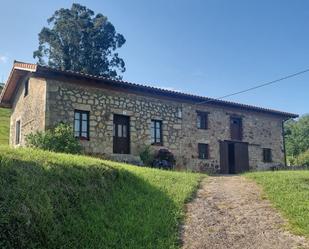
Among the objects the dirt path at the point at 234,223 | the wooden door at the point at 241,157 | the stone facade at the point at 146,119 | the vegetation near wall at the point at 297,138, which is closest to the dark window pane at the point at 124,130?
the stone facade at the point at 146,119

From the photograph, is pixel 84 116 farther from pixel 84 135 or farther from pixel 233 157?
pixel 233 157

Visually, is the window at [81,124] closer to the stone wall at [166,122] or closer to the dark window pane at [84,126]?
the dark window pane at [84,126]

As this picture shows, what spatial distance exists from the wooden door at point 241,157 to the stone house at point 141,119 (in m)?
0.06

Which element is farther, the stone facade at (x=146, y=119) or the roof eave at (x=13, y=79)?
the roof eave at (x=13, y=79)

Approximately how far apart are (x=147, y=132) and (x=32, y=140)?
6260mm

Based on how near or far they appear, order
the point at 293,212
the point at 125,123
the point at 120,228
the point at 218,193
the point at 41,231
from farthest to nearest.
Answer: the point at 125,123
the point at 218,193
the point at 293,212
the point at 120,228
the point at 41,231

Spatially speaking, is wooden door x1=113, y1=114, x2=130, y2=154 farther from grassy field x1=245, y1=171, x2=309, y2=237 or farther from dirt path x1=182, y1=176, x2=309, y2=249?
dirt path x1=182, y1=176, x2=309, y2=249

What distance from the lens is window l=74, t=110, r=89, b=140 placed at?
19.3 metres

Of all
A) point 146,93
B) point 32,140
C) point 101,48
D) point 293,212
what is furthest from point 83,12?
point 293,212

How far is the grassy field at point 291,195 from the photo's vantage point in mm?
Result: 10140

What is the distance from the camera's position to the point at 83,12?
38.9 meters

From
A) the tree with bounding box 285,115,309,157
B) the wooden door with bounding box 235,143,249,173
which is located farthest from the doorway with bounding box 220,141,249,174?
the tree with bounding box 285,115,309,157

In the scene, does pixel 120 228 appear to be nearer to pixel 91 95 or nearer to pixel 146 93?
pixel 91 95

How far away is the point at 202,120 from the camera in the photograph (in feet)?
80.0
